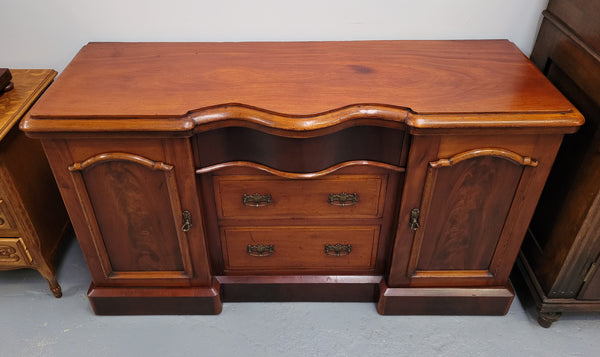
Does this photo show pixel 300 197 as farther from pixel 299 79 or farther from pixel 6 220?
pixel 6 220

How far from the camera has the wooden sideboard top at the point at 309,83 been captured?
105 centimetres

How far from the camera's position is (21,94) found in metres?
1.34

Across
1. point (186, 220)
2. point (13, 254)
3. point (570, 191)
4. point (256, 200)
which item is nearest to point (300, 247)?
point (256, 200)

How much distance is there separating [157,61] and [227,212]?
47 centimetres

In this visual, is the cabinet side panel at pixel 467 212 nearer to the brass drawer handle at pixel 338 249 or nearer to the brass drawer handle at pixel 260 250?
the brass drawer handle at pixel 338 249

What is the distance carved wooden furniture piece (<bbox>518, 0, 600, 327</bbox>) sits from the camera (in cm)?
114

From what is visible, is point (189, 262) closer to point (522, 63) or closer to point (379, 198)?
point (379, 198)

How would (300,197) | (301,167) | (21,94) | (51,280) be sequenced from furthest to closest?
(51,280) → (21,94) → (300,197) → (301,167)

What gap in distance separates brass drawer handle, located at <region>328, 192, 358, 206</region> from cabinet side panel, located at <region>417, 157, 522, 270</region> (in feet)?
0.67

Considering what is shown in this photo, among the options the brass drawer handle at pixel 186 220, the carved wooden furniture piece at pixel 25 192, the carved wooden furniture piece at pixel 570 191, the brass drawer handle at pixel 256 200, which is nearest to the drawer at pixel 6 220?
the carved wooden furniture piece at pixel 25 192

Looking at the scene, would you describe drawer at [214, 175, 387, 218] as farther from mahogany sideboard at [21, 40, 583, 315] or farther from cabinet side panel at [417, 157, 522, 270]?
cabinet side panel at [417, 157, 522, 270]

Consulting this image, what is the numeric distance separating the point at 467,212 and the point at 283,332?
0.67 meters

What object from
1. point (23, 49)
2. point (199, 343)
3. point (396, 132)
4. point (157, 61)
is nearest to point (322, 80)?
point (396, 132)

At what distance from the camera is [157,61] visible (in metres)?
1.27
